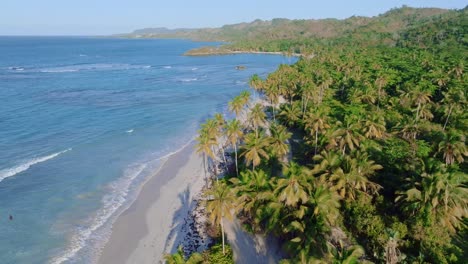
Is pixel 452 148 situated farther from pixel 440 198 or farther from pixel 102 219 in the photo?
pixel 102 219

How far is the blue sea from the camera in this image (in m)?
40.1

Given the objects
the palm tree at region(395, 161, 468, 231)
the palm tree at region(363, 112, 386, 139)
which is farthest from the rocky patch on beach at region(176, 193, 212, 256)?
the palm tree at region(363, 112, 386, 139)

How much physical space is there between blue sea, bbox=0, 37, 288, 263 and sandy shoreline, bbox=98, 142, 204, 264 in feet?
5.51

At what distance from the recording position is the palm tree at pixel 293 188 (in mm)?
32719

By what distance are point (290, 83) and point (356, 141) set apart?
168 feet

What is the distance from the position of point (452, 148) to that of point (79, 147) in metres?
61.6

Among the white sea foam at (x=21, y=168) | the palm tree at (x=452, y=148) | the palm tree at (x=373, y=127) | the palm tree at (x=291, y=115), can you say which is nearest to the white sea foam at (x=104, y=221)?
the white sea foam at (x=21, y=168)

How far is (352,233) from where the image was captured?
36438 mm

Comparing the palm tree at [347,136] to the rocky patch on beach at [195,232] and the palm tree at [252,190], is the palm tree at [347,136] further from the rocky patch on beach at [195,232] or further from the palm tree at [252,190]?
the rocky patch on beach at [195,232]

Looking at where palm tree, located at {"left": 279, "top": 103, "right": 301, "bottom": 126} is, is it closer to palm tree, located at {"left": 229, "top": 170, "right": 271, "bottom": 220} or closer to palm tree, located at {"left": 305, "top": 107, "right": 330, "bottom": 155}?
palm tree, located at {"left": 305, "top": 107, "right": 330, "bottom": 155}

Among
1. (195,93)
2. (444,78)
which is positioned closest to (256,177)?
(444,78)

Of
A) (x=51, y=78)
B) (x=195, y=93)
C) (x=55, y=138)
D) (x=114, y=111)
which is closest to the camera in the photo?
(x=55, y=138)

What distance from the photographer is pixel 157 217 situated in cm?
4328

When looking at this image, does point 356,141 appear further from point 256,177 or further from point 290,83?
point 290,83
